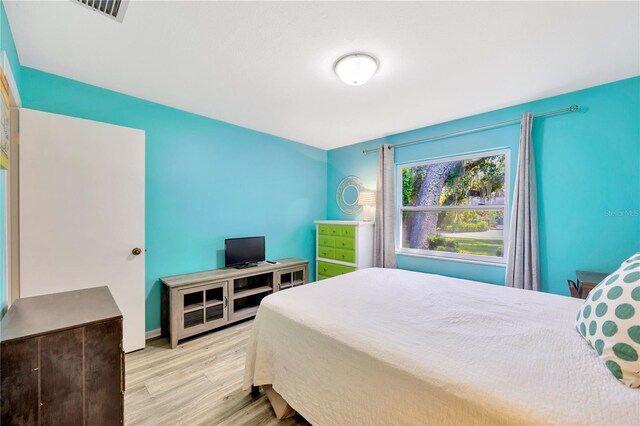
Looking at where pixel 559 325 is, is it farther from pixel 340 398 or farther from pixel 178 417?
pixel 178 417

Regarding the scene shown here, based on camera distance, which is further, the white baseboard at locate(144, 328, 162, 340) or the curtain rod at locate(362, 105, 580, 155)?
the white baseboard at locate(144, 328, 162, 340)

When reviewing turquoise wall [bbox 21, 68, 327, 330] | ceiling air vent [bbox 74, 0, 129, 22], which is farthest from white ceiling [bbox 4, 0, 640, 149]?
turquoise wall [bbox 21, 68, 327, 330]

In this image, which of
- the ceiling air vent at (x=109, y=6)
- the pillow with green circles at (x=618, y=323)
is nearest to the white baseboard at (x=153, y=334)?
the ceiling air vent at (x=109, y=6)

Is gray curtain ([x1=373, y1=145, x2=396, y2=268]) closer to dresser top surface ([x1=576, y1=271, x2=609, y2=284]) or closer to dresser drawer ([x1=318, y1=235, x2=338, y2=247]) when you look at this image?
dresser drawer ([x1=318, y1=235, x2=338, y2=247])

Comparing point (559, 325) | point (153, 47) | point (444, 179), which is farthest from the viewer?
point (444, 179)

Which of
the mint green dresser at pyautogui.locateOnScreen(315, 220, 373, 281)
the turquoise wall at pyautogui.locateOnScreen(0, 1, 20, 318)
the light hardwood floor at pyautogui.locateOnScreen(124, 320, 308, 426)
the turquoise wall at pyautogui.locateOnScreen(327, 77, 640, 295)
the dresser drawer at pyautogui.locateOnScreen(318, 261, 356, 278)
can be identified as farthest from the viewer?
the dresser drawer at pyautogui.locateOnScreen(318, 261, 356, 278)

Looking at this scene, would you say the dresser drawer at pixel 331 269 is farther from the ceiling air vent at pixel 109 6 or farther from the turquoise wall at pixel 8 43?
the turquoise wall at pixel 8 43

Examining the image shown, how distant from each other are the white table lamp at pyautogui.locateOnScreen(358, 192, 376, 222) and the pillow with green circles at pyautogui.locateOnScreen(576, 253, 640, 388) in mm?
2656

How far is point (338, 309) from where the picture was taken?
1615mm

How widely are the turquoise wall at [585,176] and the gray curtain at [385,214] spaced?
118 cm

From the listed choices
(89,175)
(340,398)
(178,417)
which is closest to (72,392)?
(178,417)

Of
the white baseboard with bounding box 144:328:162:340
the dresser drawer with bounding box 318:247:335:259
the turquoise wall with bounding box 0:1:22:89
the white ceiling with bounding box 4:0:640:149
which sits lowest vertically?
the white baseboard with bounding box 144:328:162:340

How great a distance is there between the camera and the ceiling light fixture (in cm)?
183

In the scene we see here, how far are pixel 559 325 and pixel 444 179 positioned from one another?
2245 mm
